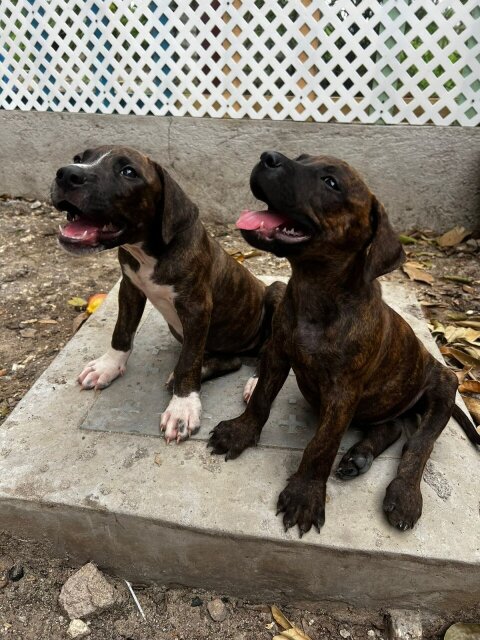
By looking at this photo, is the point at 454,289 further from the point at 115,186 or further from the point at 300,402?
the point at 115,186

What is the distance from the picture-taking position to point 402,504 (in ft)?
8.32

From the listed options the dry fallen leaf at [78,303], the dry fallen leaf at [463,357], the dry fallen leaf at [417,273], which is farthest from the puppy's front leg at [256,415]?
the dry fallen leaf at [417,273]

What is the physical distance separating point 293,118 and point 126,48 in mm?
2325

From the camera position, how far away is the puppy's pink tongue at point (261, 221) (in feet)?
7.49

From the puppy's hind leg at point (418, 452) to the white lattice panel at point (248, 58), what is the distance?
3879 mm

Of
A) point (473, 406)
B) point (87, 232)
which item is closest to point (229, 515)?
point (87, 232)

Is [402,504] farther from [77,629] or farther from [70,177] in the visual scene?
[70,177]

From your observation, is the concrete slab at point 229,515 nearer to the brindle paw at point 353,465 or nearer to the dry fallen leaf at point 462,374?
the brindle paw at point 353,465

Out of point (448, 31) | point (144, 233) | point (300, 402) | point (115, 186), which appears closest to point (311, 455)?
point (300, 402)

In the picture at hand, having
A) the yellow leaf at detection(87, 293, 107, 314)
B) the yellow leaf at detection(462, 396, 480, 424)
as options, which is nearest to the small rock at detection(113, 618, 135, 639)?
the yellow leaf at detection(462, 396, 480, 424)

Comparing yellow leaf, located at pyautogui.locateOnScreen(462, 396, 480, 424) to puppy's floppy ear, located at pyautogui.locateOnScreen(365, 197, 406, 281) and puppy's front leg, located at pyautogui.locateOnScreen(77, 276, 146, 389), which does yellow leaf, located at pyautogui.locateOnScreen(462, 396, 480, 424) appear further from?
puppy's front leg, located at pyautogui.locateOnScreen(77, 276, 146, 389)

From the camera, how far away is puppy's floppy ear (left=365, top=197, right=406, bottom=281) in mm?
2279

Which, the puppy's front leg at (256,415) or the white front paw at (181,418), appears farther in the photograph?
the white front paw at (181,418)

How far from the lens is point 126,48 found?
6551mm
